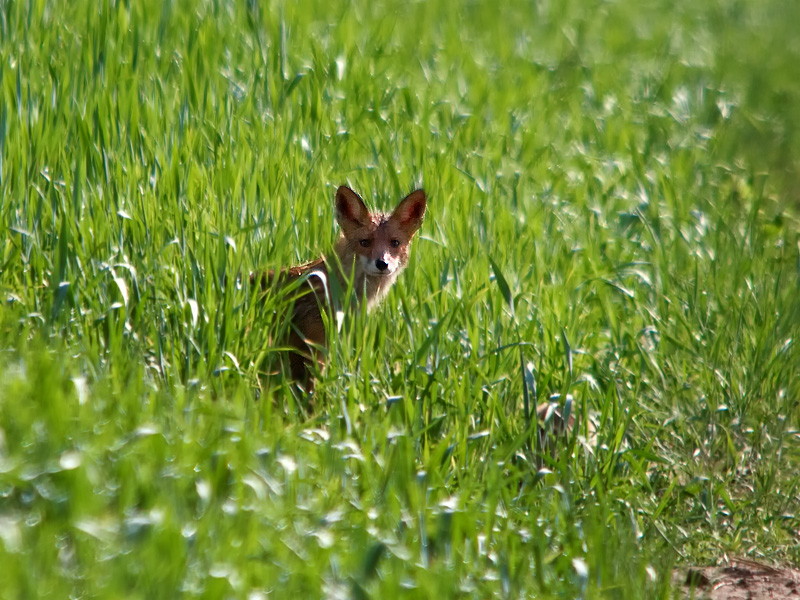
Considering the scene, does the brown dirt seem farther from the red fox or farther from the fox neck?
the fox neck

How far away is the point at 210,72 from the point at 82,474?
12.7ft

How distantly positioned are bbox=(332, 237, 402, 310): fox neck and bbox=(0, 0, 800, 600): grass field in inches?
5.5

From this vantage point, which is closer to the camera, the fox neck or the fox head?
the fox head

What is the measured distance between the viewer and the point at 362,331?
503 cm

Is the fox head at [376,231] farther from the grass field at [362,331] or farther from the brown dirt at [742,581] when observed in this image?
the brown dirt at [742,581]

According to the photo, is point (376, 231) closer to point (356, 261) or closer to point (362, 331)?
point (356, 261)

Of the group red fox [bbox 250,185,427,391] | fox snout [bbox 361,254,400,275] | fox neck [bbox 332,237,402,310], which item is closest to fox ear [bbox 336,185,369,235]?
red fox [bbox 250,185,427,391]

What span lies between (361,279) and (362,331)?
776mm

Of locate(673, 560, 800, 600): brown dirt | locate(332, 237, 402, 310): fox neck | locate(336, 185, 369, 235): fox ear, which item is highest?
locate(336, 185, 369, 235): fox ear

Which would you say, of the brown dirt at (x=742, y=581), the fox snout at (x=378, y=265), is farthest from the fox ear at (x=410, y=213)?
the brown dirt at (x=742, y=581)

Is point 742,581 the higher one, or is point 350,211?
point 350,211

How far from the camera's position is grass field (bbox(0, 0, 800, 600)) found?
3.26 meters

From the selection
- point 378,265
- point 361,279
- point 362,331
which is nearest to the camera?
point 362,331

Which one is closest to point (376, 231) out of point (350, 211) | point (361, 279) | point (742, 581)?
point (350, 211)
